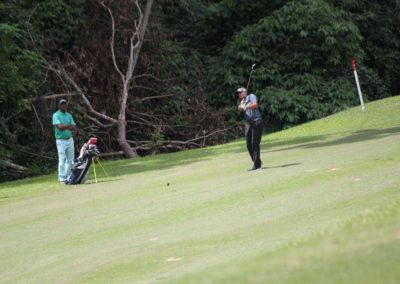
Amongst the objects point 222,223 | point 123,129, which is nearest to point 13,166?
point 123,129

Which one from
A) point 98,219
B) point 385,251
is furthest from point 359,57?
point 385,251

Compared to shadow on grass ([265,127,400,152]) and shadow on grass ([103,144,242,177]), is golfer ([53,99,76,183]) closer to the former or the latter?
shadow on grass ([103,144,242,177])

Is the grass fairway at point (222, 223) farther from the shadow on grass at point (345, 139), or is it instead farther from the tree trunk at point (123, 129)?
the tree trunk at point (123, 129)

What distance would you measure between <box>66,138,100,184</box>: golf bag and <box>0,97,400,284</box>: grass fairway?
45 cm

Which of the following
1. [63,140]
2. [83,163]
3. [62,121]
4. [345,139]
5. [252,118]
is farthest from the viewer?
[345,139]

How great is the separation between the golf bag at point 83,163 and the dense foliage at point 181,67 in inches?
327

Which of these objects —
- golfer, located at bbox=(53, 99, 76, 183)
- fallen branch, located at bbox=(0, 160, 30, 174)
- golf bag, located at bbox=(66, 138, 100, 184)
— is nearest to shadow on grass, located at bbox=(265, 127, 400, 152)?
golf bag, located at bbox=(66, 138, 100, 184)

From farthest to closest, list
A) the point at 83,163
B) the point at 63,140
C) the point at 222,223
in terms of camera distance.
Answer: the point at 63,140 < the point at 83,163 < the point at 222,223

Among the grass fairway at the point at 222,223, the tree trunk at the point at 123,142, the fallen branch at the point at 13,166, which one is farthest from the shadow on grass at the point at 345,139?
the fallen branch at the point at 13,166

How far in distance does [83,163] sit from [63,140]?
4.74ft

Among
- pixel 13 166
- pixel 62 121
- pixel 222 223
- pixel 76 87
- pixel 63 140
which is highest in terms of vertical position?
pixel 76 87

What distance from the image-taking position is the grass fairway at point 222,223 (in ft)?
19.2

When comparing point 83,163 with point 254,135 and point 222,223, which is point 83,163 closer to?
point 254,135

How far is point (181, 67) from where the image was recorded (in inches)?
1517
